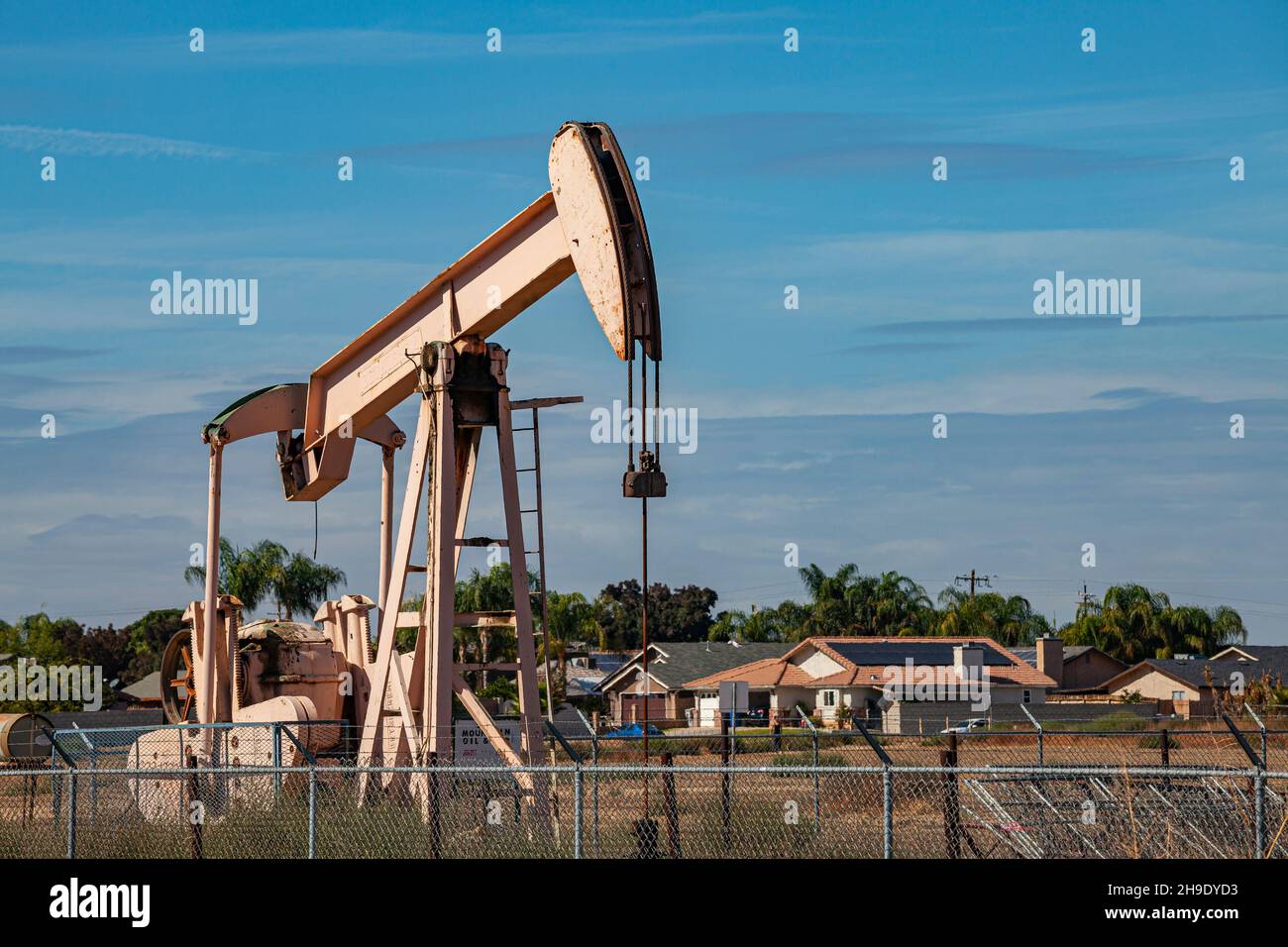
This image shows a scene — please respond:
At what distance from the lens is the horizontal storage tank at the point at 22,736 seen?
2998cm

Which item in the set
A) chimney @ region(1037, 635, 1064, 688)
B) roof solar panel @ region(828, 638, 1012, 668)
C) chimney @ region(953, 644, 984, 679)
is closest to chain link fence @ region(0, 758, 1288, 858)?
chimney @ region(953, 644, 984, 679)

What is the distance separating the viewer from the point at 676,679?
6438 centimetres

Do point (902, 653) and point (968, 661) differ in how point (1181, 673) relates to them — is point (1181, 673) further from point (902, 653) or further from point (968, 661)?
point (902, 653)

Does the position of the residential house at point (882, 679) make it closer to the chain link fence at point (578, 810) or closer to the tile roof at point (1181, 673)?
the tile roof at point (1181, 673)

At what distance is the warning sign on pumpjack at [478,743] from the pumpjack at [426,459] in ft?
0.59

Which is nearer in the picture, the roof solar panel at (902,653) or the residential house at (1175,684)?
the roof solar panel at (902,653)

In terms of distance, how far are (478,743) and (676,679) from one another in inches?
1864

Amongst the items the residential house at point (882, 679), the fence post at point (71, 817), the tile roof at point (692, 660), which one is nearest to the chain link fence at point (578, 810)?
the fence post at point (71, 817)

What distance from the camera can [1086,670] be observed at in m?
69.8

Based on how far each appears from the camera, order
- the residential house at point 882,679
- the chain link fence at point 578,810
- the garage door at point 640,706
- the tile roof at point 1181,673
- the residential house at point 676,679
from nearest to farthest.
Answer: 1. the chain link fence at point 578,810
2. the residential house at point 882,679
3. the tile roof at point 1181,673
4. the residential house at point 676,679
5. the garage door at point 640,706

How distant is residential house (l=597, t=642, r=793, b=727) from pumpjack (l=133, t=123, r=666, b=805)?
40.5 metres

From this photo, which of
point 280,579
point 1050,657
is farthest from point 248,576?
point 1050,657

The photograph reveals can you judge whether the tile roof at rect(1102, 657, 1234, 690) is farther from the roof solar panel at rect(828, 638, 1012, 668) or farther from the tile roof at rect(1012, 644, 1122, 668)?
the roof solar panel at rect(828, 638, 1012, 668)
